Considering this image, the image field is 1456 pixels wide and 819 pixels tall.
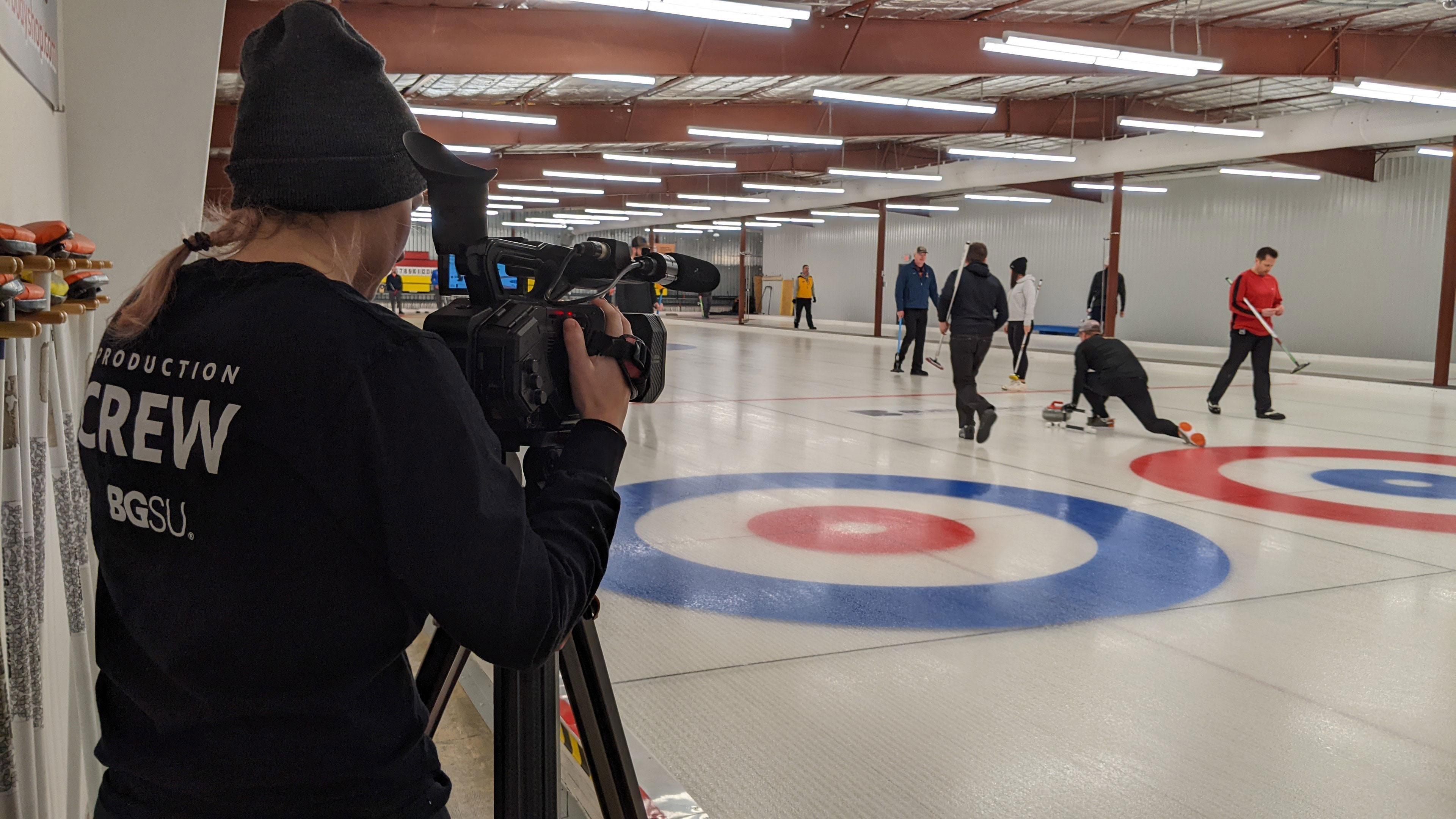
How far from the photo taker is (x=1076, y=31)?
12547 millimetres

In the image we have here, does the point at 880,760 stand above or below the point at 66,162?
below

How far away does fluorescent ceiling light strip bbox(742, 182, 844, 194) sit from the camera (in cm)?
2436

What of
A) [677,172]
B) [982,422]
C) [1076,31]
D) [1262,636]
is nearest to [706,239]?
[677,172]

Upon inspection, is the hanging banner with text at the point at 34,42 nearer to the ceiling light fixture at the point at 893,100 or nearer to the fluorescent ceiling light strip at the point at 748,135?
Answer: the ceiling light fixture at the point at 893,100

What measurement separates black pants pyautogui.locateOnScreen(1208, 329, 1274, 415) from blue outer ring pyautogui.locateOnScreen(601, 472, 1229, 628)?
5.28 m

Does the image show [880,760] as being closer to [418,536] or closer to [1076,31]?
[418,536]

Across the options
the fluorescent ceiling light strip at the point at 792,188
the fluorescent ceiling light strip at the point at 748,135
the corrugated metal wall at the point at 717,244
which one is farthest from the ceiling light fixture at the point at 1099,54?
the corrugated metal wall at the point at 717,244

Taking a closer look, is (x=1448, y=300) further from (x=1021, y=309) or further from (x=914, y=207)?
(x=914, y=207)

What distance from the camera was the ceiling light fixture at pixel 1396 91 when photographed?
11.5 m

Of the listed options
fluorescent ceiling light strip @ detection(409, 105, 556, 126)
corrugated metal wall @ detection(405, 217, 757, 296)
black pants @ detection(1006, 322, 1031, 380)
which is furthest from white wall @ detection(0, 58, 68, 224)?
corrugated metal wall @ detection(405, 217, 757, 296)

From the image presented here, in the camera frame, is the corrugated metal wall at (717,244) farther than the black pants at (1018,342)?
Yes

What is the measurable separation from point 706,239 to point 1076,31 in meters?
35.9

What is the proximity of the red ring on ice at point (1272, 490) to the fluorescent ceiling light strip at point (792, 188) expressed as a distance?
16.2m

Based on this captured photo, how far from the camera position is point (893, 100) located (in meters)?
12.7
